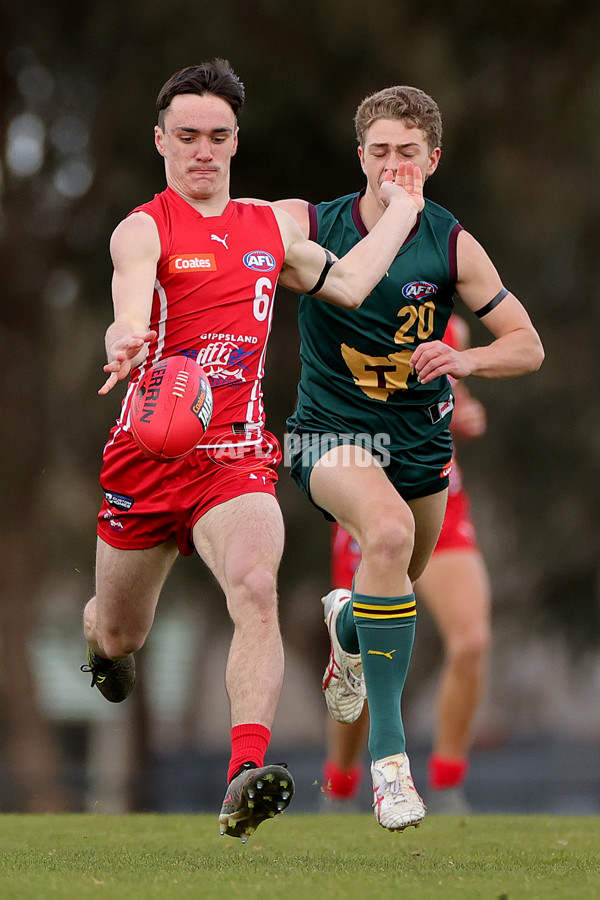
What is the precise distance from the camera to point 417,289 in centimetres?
590

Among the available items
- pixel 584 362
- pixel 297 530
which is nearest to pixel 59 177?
pixel 297 530

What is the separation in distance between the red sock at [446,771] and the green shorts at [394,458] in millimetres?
2467

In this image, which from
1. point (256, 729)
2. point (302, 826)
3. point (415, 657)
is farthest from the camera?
point (415, 657)

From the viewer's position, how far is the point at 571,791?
61.8 feet

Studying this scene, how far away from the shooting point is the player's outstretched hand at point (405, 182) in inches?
227

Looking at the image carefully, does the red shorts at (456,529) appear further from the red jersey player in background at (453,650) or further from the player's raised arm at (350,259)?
the player's raised arm at (350,259)

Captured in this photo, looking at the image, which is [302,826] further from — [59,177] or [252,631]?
[59,177]

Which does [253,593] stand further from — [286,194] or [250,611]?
[286,194]

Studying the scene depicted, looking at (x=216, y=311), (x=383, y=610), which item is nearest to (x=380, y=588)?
(x=383, y=610)

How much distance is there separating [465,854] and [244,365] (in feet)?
6.81

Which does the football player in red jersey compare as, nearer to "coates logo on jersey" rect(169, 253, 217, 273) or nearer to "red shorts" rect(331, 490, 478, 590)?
"coates logo on jersey" rect(169, 253, 217, 273)

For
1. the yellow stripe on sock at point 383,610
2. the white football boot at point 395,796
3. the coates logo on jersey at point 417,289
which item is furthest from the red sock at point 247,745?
the coates logo on jersey at point 417,289

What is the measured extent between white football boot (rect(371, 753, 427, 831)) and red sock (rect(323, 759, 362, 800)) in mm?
2906

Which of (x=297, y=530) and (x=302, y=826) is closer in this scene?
(x=302, y=826)
